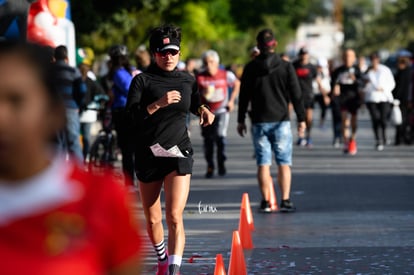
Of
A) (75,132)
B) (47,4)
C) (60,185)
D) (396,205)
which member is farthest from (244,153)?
(60,185)

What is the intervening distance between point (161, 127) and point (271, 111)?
491 cm

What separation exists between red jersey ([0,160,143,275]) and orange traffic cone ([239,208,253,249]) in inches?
303

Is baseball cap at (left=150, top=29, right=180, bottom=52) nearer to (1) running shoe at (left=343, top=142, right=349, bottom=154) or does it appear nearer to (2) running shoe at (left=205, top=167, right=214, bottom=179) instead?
(2) running shoe at (left=205, top=167, right=214, bottom=179)

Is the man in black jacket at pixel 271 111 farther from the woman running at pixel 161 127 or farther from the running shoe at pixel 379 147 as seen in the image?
the running shoe at pixel 379 147

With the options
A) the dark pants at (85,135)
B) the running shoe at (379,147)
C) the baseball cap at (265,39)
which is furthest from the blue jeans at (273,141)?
the running shoe at (379,147)

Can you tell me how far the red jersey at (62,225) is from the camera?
279 centimetres

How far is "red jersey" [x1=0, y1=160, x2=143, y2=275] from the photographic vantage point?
279 cm

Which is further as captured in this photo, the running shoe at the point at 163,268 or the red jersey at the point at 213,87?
the red jersey at the point at 213,87

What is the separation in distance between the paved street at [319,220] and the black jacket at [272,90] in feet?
3.51

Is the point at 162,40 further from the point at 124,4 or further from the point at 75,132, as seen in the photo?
the point at 124,4

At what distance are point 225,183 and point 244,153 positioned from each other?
6.76 meters

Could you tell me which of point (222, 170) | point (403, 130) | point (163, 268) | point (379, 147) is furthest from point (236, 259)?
point (403, 130)

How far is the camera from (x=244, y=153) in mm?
24234

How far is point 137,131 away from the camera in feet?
28.5
